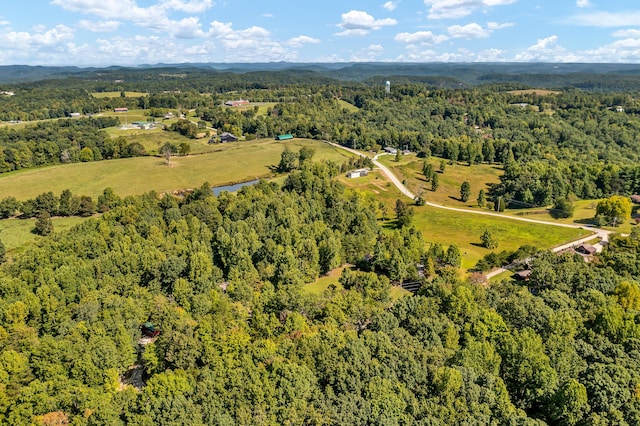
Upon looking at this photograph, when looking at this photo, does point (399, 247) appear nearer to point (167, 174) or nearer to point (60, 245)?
point (60, 245)

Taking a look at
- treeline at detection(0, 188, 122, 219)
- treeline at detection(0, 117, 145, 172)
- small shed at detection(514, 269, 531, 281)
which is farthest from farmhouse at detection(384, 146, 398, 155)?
small shed at detection(514, 269, 531, 281)

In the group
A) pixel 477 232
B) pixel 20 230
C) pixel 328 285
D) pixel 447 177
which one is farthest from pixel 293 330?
pixel 447 177

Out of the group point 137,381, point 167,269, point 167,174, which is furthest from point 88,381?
point 167,174

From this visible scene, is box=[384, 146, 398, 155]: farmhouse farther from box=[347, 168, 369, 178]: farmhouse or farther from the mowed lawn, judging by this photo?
box=[347, 168, 369, 178]: farmhouse

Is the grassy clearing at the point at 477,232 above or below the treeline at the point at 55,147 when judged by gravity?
below

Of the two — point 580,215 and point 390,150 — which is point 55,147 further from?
point 580,215

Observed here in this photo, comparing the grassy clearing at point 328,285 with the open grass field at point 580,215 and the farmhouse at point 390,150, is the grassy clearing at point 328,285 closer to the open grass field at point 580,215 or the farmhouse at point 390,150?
the open grass field at point 580,215

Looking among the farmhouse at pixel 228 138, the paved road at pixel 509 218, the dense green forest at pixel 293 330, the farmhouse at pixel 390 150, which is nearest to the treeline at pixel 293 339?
the dense green forest at pixel 293 330

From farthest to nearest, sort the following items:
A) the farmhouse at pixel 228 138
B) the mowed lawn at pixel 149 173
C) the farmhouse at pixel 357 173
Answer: the farmhouse at pixel 228 138, the farmhouse at pixel 357 173, the mowed lawn at pixel 149 173
